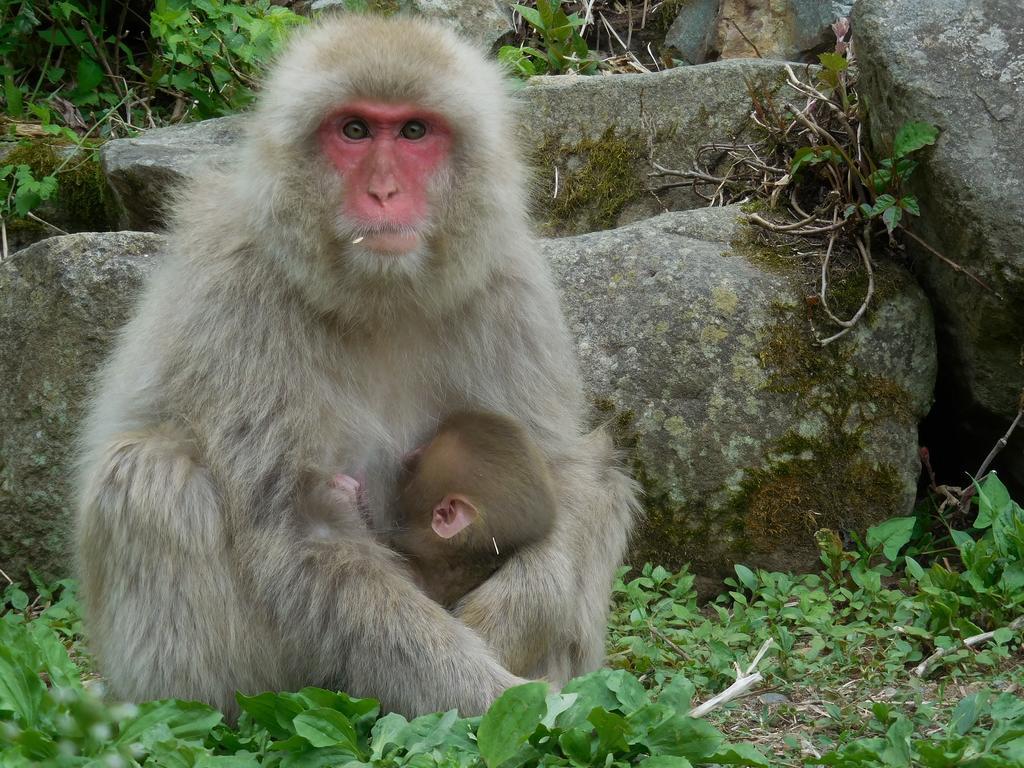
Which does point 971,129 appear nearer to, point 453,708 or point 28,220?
point 453,708

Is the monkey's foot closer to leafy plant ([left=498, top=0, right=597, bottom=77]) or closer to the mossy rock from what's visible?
the mossy rock

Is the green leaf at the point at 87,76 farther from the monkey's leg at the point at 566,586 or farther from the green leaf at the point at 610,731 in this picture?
the green leaf at the point at 610,731

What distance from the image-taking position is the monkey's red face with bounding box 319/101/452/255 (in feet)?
12.2

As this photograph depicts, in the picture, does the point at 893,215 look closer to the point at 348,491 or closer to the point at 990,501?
the point at 990,501

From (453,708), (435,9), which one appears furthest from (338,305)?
(435,9)

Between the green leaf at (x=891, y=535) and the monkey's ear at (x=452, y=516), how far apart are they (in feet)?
6.18

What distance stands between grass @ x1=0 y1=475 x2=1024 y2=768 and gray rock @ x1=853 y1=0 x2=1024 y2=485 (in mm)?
592

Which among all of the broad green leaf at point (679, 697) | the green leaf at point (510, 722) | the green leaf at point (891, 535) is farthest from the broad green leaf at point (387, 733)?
the green leaf at point (891, 535)

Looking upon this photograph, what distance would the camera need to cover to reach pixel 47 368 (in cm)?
557

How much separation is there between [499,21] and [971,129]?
13.2ft

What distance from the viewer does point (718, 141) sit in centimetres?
653

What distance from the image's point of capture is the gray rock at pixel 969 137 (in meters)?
4.79

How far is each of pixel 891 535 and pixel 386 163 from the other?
102 inches

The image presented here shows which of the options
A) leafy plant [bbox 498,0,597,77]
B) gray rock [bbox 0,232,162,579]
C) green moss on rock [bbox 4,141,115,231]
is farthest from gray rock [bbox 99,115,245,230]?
leafy plant [bbox 498,0,597,77]
